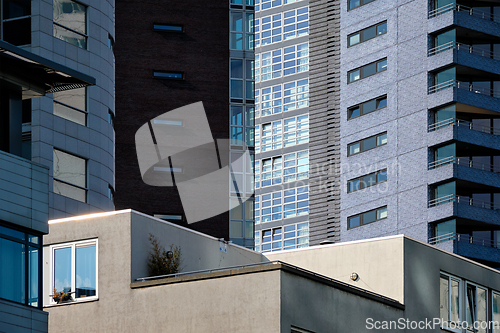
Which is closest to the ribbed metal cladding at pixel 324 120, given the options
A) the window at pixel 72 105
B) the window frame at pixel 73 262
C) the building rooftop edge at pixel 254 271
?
the window at pixel 72 105

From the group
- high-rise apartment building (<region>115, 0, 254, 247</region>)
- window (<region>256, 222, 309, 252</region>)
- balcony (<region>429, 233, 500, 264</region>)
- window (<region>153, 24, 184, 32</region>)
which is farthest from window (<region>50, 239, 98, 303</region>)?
window (<region>256, 222, 309, 252</region>)

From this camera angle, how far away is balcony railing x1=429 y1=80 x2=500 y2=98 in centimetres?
7119

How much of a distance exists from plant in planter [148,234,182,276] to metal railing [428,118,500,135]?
1624 inches

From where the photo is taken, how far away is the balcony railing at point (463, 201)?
69.0 metres

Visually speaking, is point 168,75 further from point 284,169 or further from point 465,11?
point 465,11

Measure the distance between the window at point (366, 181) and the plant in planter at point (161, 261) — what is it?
4195 cm

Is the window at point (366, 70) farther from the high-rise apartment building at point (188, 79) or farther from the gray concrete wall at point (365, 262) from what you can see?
Answer: the gray concrete wall at point (365, 262)

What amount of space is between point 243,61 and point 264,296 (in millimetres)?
40784

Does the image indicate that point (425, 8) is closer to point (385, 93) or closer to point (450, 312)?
point (385, 93)

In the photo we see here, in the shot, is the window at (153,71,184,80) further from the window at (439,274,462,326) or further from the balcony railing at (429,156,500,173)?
the window at (439,274,462,326)

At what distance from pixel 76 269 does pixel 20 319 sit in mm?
6422

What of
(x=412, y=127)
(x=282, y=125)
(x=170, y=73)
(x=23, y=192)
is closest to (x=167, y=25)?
(x=170, y=73)

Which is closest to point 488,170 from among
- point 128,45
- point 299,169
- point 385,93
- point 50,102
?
point 385,93

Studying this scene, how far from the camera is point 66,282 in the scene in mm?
32062
